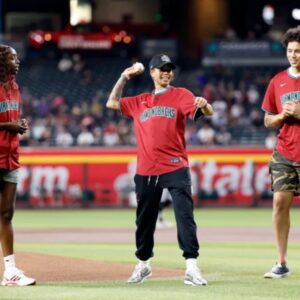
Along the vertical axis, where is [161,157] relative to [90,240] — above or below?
above

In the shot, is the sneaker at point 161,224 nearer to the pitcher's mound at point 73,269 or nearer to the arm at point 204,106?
the pitcher's mound at point 73,269

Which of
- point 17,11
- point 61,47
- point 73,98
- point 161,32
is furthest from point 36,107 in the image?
point 17,11

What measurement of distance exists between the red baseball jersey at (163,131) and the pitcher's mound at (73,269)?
1.22m

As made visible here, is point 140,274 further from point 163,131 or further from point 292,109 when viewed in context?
point 292,109

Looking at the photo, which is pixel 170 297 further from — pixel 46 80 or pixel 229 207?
pixel 46 80

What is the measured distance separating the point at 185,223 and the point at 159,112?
104 centimetres

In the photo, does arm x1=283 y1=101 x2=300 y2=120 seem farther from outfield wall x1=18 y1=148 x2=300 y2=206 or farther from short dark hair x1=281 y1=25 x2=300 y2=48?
outfield wall x1=18 y1=148 x2=300 y2=206

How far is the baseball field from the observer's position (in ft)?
31.1

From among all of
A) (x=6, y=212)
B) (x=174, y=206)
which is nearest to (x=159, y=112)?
(x=174, y=206)

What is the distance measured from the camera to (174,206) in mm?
10266

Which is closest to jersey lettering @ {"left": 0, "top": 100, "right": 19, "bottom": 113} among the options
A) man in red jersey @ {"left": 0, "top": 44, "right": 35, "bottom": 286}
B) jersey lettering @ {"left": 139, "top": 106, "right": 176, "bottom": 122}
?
man in red jersey @ {"left": 0, "top": 44, "right": 35, "bottom": 286}

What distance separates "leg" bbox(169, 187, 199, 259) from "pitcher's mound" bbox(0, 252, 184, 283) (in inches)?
36.3

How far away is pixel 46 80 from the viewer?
39.8m

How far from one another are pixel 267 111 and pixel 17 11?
135ft
